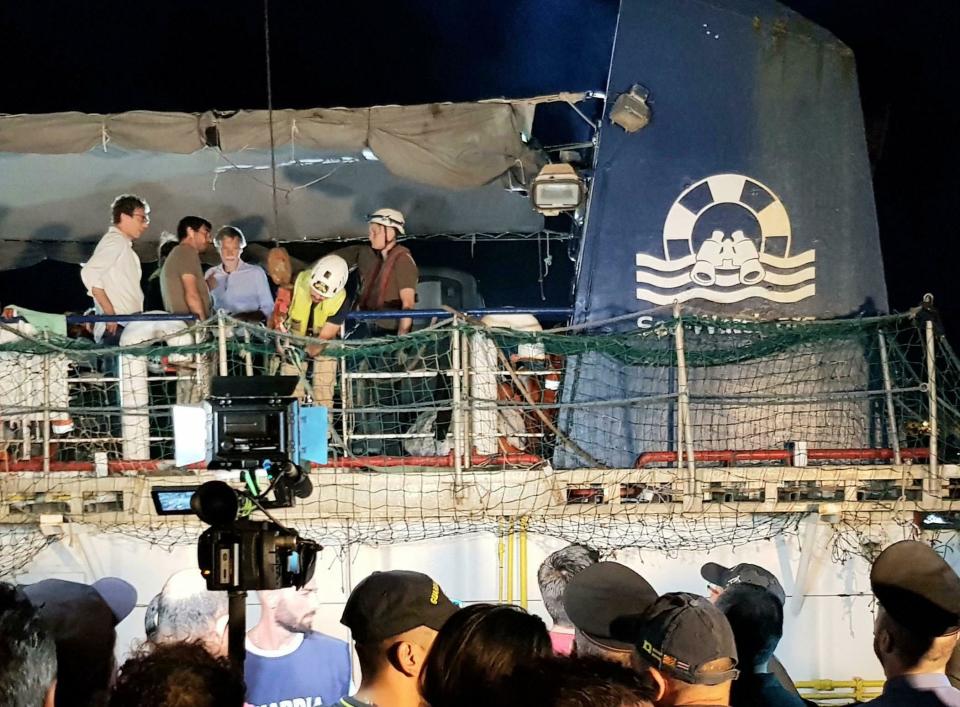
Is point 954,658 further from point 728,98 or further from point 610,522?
point 728,98

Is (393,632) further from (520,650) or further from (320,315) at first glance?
(320,315)

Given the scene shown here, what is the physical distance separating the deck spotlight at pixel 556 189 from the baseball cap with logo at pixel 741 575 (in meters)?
2.94

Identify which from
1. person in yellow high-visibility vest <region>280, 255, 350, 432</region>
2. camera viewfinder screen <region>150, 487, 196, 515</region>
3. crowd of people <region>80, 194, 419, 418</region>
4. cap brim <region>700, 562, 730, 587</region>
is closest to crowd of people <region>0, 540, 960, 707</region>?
camera viewfinder screen <region>150, 487, 196, 515</region>

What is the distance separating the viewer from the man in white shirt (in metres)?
8.09

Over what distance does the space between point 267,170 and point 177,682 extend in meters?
7.96

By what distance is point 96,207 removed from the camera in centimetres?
1048

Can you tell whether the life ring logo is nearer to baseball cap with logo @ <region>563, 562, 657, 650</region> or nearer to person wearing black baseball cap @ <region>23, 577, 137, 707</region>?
baseball cap with logo @ <region>563, 562, 657, 650</region>

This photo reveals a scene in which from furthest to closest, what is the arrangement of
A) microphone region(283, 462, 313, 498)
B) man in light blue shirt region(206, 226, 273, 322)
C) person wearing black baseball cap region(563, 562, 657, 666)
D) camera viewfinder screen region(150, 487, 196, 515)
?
man in light blue shirt region(206, 226, 273, 322), microphone region(283, 462, 313, 498), camera viewfinder screen region(150, 487, 196, 515), person wearing black baseball cap region(563, 562, 657, 666)

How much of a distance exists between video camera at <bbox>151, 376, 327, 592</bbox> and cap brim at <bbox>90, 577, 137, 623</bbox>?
190 cm

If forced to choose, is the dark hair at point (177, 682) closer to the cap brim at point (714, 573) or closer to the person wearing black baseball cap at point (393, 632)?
the person wearing black baseball cap at point (393, 632)

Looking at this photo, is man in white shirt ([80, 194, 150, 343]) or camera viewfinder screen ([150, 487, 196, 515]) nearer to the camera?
camera viewfinder screen ([150, 487, 196, 515])

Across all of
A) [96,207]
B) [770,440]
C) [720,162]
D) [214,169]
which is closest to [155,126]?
[214,169]

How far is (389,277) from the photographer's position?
316 inches

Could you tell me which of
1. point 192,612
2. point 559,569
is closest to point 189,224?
point 192,612
